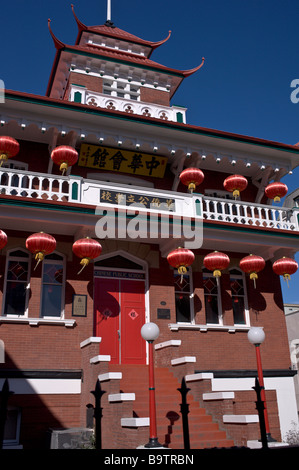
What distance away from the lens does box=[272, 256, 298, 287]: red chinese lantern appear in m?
15.6

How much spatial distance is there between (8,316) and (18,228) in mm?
2671

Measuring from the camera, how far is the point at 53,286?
46.9ft

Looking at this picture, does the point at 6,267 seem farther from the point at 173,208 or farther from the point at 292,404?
the point at 292,404

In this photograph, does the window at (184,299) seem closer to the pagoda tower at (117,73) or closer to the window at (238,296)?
the window at (238,296)

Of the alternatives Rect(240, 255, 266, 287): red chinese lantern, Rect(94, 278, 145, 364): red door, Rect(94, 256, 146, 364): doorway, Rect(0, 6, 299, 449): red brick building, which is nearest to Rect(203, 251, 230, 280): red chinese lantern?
Rect(0, 6, 299, 449): red brick building

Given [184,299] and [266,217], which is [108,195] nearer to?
[184,299]

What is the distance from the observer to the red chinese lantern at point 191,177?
15.6 metres

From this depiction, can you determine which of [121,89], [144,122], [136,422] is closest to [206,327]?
[136,422]

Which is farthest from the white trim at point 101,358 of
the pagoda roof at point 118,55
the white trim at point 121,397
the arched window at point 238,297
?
the pagoda roof at point 118,55

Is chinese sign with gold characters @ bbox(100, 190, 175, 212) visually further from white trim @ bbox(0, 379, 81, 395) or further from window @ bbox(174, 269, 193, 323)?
white trim @ bbox(0, 379, 81, 395)

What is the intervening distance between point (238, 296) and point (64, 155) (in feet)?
26.1

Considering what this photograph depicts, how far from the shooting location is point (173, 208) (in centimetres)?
1518

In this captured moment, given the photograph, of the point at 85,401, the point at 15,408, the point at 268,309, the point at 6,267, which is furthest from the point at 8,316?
the point at 268,309

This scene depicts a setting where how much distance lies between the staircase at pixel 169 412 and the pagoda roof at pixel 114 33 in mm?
15601
